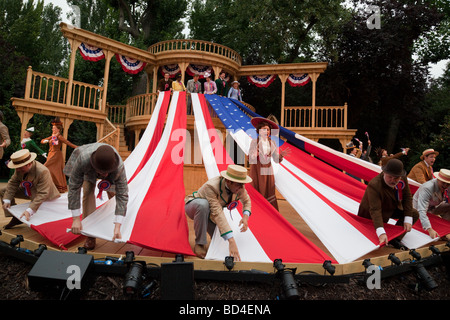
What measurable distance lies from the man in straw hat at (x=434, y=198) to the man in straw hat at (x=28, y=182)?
423 centimetres

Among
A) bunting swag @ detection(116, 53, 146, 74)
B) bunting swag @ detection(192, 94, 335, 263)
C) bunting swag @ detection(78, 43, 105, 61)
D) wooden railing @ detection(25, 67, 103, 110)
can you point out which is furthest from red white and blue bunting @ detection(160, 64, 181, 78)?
bunting swag @ detection(192, 94, 335, 263)

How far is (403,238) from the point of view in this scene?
10.1ft

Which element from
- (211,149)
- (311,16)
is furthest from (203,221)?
(311,16)

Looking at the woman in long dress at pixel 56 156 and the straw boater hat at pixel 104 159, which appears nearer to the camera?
the straw boater hat at pixel 104 159

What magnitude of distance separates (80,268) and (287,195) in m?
2.32

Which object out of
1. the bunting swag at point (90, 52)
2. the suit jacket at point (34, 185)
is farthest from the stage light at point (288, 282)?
the bunting swag at point (90, 52)

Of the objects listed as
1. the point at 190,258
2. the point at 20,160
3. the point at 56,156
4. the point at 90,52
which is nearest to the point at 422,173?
the point at 190,258

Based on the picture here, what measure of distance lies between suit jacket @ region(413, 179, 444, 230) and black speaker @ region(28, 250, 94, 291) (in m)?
3.38

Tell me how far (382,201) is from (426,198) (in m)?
0.70

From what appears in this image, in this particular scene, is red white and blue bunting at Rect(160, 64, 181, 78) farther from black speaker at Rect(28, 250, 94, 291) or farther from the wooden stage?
black speaker at Rect(28, 250, 94, 291)

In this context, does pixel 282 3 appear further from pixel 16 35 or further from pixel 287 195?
pixel 16 35

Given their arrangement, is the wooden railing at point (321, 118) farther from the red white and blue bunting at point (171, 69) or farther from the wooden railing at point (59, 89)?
the wooden railing at point (59, 89)

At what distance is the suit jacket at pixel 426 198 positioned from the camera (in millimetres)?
3025

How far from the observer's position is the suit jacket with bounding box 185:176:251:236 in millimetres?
2447
